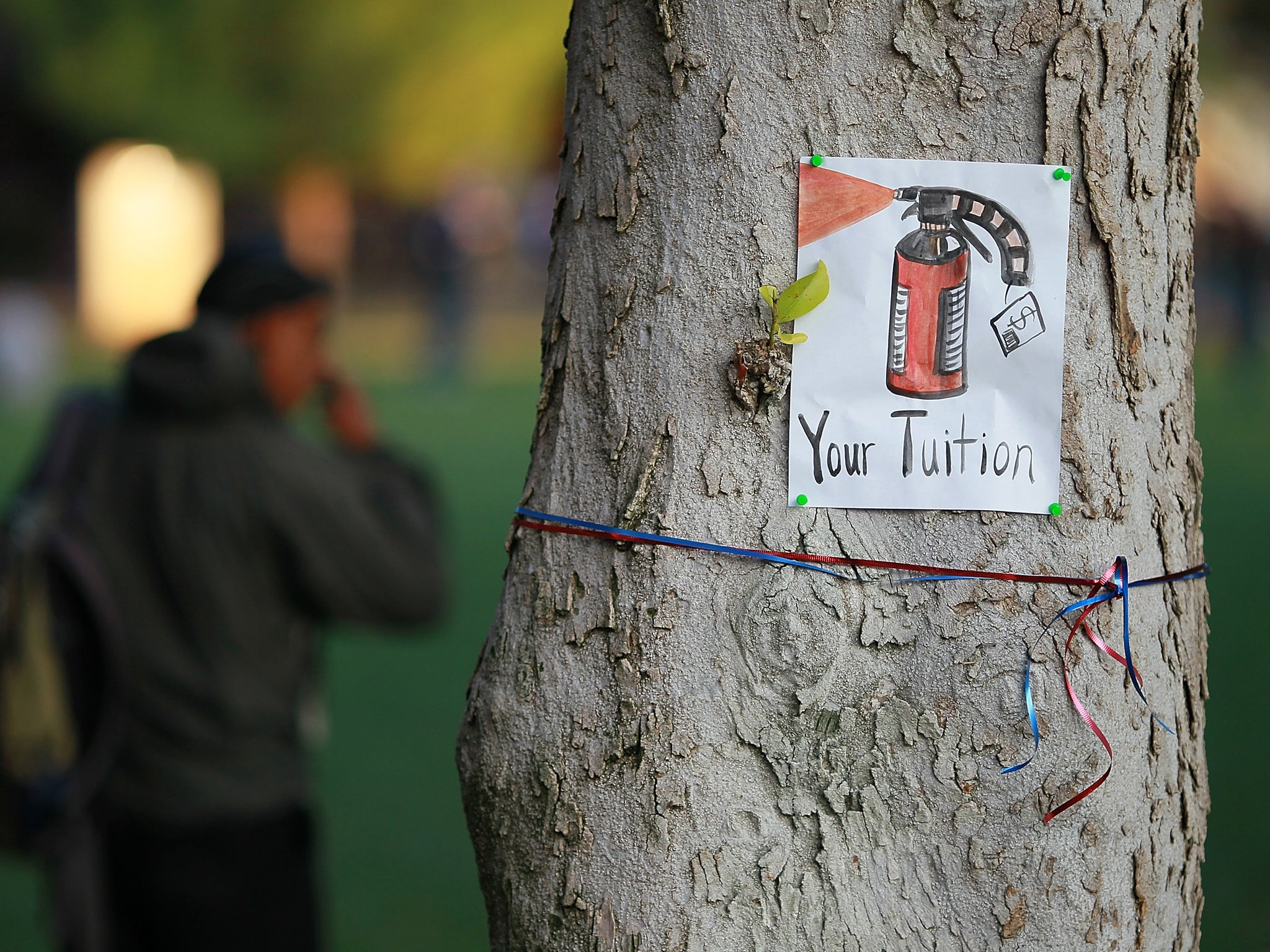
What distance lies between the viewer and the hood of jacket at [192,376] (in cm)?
259

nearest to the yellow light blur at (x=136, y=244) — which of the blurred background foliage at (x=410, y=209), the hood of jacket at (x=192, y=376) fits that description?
the blurred background foliage at (x=410, y=209)

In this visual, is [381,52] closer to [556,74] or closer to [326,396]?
[556,74]

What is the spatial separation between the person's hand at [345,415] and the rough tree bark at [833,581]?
1962mm

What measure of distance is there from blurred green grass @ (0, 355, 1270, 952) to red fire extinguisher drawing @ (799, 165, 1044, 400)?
8.51 feet

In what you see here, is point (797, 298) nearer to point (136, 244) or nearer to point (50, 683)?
point (50, 683)

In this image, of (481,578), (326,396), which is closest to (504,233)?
(481,578)

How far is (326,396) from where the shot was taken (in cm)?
325

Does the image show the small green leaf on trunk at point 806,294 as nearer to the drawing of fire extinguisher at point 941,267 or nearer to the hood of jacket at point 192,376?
the drawing of fire extinguisher at point 941,267

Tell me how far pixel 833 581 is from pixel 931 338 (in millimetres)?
269

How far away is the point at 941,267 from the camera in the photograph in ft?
4.23

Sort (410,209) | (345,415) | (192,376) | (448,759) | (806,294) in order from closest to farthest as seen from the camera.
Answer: (806,294)
(192,376)
(345,415)
(448,759)
(410,209)

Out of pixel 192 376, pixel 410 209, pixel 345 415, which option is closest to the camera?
pixel 192 376

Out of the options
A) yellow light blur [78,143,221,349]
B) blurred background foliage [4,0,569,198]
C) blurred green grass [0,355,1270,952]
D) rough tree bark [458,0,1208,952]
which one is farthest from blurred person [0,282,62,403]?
rough tree bark [458,0,1208,952]

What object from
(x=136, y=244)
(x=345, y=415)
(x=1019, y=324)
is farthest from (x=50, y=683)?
(x=136, y=244)
